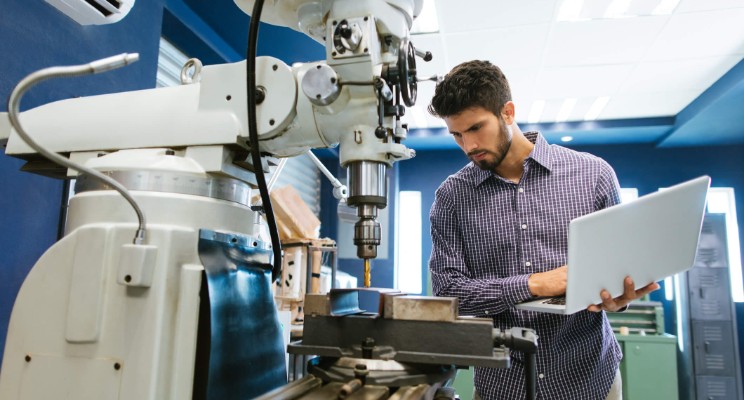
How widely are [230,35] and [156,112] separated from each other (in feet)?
7.18

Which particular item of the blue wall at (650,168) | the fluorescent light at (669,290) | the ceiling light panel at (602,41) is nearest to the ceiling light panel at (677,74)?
the ceiling light panel at (602,41)

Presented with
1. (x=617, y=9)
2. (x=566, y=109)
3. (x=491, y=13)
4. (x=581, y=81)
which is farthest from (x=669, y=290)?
(x=491, y=13)

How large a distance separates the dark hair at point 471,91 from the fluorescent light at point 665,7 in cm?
194

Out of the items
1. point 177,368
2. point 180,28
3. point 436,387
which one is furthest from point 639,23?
point 177,368

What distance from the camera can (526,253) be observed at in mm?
1264

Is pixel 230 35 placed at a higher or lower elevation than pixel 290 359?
higher

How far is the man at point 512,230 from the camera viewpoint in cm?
118

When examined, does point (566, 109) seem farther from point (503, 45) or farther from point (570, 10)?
point (570, 10)

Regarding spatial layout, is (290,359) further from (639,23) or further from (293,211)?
(639,23)

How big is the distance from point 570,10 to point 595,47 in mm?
531

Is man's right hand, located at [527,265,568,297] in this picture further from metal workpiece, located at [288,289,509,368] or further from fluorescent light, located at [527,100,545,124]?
fluorescent light, located at [527,100,545,124]

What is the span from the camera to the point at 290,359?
238 cm

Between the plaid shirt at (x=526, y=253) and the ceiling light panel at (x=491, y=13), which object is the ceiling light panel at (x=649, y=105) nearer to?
the ceiling light panel at (x=491, y=13)

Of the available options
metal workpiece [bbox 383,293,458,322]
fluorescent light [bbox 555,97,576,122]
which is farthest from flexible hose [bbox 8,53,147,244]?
fluorescent light [bbox 555,97,576,122]
